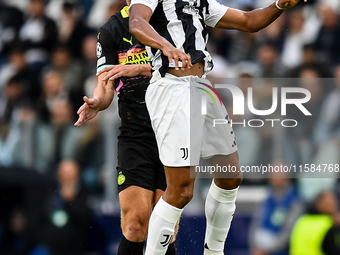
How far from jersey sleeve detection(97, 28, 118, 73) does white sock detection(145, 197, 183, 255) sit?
1.41 m

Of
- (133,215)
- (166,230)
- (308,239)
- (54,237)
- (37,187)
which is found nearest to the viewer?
(166,230)

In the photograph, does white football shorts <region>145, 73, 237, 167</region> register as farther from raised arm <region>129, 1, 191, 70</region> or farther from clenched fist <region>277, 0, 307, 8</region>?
clenched fist <region>277, 0, 307, 8</region>

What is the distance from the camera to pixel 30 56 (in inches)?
372

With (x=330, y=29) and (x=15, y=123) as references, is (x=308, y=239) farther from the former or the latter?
(x=15, y=123)

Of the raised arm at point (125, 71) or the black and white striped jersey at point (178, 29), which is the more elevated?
the black and white striped jersey at point (178, 29)

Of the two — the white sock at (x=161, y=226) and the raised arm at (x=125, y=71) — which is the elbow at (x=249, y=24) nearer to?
the raised arm at (x=125, y=71)

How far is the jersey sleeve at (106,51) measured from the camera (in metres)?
4.81

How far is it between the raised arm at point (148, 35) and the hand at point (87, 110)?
803 millimetres

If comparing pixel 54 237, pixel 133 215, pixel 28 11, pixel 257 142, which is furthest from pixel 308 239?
pixel 28 11

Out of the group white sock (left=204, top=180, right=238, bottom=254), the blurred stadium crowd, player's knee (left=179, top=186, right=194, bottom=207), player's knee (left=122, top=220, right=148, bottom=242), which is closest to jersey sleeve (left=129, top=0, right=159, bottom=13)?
player's knee (left=179, top=186, right=194, bottom=207)

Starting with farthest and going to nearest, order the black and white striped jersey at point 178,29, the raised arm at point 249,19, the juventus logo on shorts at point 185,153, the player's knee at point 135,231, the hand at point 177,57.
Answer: the player's knee at point 135,231, the raised arm at point 249,19, the black and white striped jersey at point 178,29, the juventus logo on shorts at point 185,153, the hand at point 177,57

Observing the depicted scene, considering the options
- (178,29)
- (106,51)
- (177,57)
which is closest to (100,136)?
(106,51)

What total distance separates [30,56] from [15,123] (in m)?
1.90

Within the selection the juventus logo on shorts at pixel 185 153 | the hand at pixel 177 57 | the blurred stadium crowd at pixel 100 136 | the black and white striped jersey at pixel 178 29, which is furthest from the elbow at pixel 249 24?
the blurred stadium crowd at pixel 100 136
